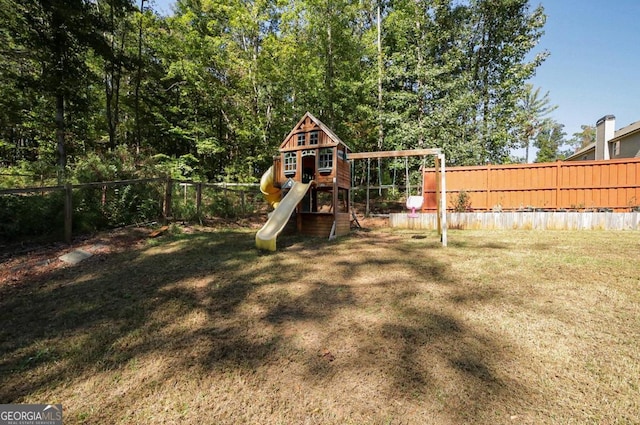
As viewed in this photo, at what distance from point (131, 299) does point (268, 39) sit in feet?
59.4

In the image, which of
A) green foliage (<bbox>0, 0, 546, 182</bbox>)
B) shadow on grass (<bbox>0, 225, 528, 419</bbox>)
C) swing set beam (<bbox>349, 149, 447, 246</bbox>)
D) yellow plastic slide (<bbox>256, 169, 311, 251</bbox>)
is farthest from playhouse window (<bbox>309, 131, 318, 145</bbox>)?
green foliage (<bbox>0, 0, 546, 182</bbox>)

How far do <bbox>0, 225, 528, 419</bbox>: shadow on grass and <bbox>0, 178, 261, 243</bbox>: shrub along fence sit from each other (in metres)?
3.10

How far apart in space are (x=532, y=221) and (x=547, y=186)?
8.97ft

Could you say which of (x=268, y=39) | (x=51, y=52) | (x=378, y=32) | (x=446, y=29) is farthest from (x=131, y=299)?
(x=446, y=29)

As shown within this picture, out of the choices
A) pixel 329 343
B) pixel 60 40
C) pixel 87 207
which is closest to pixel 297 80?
pixel 60 40

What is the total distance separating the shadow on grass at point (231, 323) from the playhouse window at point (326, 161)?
14.9 feet

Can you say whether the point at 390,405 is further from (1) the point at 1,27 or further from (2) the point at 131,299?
(1) the point at 1,27

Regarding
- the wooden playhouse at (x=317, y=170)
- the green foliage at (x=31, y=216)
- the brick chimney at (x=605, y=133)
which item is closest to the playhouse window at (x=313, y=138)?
the wooden playhouse at (x=317, y=170)

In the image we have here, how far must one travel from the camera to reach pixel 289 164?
1030 centimetres

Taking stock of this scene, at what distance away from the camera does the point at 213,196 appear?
12.6 metres

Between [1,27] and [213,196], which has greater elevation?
[1,27]

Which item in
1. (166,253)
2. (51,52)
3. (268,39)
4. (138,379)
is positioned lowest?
(138,379)

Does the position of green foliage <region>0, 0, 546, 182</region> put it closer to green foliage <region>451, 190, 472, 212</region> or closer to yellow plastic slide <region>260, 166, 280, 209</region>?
green foliage <region>451, 190, 472, 212</region>

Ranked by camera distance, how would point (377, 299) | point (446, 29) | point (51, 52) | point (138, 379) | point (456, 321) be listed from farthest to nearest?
point (446, 29), point (51, 52), point (377, 299), point (456, 321), point (138, 379)
